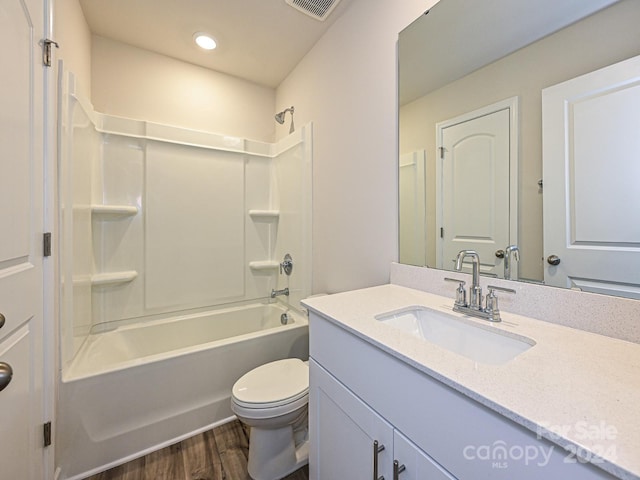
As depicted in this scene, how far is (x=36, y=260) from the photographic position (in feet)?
3.34

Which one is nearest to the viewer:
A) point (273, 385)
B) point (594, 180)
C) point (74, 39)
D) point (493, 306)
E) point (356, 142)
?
point (594, 180)

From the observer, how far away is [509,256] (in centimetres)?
98

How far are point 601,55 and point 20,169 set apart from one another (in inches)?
74.2

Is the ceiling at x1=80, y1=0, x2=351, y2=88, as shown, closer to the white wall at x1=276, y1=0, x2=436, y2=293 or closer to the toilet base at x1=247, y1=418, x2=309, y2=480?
the white wall at x1=276, y1=0, x2=436, y2=293

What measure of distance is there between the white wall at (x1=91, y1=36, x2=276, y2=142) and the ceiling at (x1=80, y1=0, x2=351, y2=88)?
0.09 meters

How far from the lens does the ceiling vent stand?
161cm

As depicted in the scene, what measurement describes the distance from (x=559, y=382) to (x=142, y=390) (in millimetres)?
1773

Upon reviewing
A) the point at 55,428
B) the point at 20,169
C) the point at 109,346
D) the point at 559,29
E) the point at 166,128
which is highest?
the point at 166,128

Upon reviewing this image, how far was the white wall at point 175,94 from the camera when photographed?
1995 millimetres

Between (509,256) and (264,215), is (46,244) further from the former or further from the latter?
(509,256)

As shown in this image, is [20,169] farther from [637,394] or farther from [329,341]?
[637,394]

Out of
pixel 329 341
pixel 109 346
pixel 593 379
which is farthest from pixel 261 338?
pixel 593 379

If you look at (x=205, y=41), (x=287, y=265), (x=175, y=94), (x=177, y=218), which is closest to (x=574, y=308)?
(x=287, y=265)

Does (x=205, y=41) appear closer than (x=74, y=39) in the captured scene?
No
